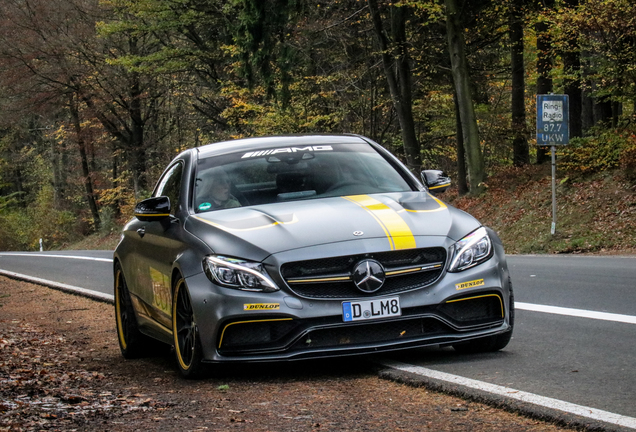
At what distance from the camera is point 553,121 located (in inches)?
913

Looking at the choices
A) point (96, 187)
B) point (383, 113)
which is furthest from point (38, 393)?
point (96, 187)

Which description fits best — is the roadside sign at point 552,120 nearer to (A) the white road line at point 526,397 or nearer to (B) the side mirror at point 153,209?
Answer: (B) the side mirror at point 153,209

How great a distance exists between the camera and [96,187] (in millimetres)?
62000

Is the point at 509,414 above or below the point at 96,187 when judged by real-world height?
above

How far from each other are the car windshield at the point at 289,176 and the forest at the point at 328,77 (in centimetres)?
1631

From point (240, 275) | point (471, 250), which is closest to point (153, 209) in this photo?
point (240, 275)

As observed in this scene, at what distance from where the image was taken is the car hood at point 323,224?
20.0ft

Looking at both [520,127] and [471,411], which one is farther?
[520,127]

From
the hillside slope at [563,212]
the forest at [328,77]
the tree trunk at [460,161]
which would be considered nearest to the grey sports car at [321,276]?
the hillside slope at [563,212]

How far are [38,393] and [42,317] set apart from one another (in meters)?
6.79

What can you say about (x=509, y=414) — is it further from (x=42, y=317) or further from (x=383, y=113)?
(x=383, y=113)

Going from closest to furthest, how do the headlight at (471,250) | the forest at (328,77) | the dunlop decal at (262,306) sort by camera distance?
the dunlop decal at (262,306) < the headlight at (471,250) < the forest at (328,77)

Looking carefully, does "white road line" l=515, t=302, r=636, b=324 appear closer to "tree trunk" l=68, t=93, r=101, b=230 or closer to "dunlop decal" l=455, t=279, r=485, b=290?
"dunlop decal" l=455, t=279, r=485, b=290

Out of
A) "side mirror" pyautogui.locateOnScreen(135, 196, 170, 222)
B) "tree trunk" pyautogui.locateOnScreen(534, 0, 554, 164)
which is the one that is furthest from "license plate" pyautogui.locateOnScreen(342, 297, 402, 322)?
"tree trunk" pyautogui.locateOnScreen(534, 0, 554, 164)
